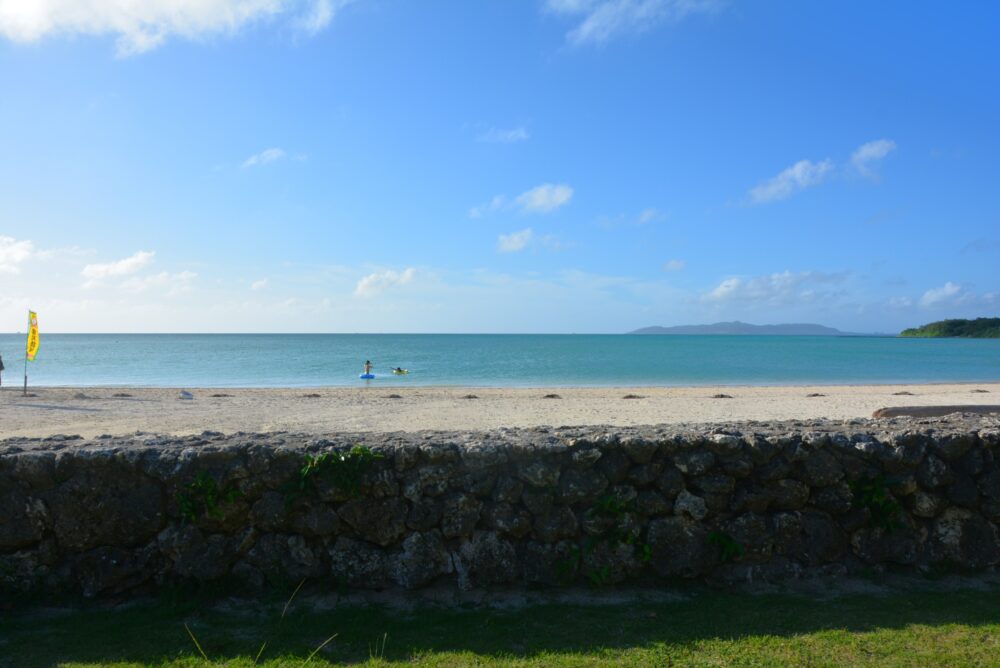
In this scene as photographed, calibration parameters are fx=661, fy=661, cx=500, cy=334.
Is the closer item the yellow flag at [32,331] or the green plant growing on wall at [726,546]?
the green plant growing on wall at [726,546]

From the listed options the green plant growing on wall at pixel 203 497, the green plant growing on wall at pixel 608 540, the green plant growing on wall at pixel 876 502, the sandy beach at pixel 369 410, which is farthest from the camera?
the sandy beach at pixel 369 410

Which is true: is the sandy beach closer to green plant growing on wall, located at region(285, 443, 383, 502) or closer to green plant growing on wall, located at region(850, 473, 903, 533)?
green plant growing on wall, located at region(285, 443, 383, 502)

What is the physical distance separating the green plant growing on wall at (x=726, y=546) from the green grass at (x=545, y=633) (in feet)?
0.94

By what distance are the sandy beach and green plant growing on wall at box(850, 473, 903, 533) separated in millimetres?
9859

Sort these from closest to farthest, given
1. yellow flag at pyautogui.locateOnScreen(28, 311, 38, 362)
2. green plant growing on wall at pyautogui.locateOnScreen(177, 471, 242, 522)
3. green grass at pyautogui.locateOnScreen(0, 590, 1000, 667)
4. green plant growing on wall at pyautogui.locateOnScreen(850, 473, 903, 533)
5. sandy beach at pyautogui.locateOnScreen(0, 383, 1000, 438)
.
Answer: green grass at pyautogui.locateOnScreen(0, 590, 1000, 667)
green plant growing on wall at pyautogui.locateOnScreen(177, 471, 242, 522)
green plant growing on wall at pyautogui.locateOnScreen(850, 473, 903, 533)
sandy beach at pyautogui.locateOnScreen(0, 383, 1000, 438)
yellow flag at pyautogui.locateOnScreen(28, 311, 38, 362)

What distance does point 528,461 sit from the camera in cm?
507

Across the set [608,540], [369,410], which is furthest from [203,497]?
[369,410]

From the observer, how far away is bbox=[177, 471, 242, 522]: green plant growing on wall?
484 cm

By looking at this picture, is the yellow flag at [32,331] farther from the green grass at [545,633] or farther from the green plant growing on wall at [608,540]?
the green plant growing on wall at [608,540]

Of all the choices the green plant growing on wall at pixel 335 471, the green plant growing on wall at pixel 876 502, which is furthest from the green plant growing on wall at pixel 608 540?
the green plant growing on wall at pixel 876 502

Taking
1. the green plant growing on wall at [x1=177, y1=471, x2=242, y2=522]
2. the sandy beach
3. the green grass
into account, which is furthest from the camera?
the sandy beach

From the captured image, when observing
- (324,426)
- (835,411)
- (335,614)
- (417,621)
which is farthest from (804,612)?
(835,411)

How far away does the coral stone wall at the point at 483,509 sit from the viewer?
488cm

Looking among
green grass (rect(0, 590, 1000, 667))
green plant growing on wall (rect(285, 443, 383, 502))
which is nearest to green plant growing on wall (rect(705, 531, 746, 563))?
green grass (rect(0, 590, 1000, 667))
